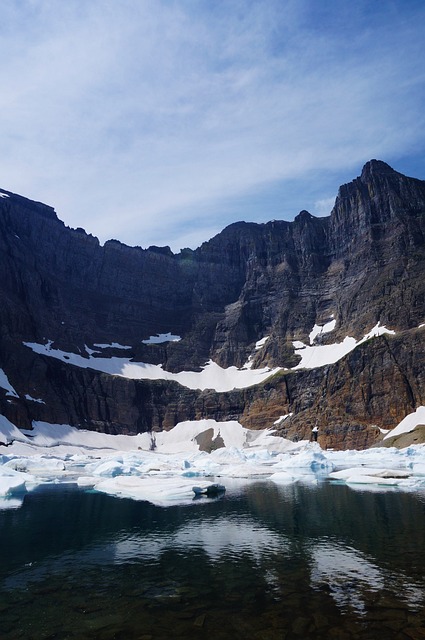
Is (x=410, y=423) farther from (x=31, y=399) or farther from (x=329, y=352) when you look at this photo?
(x=31, y=399)

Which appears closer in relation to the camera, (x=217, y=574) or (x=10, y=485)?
(x=217, y=574)

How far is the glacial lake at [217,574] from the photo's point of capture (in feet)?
55.5

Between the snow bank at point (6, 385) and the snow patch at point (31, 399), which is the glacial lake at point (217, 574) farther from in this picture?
the snow patch at point (31, 399)

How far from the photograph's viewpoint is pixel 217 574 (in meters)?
23.3

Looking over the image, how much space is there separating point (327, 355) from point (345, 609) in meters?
172

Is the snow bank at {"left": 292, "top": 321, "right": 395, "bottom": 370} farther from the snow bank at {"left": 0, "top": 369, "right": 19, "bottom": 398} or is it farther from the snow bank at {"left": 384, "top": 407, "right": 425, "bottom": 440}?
the snow bank at {"left": 0, "top": 369, "right": 19, "bottom": 398}

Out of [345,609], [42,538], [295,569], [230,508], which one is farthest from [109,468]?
[345,609]

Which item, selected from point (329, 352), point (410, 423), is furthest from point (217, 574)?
point (329, 352)

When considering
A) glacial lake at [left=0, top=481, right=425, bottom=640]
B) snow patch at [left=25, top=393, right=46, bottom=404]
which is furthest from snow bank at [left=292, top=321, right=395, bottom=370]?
glacial lake at [left=0, top=481, right=425, bottom=640]

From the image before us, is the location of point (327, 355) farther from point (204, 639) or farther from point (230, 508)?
point (204, 639)

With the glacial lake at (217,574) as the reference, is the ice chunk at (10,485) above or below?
above

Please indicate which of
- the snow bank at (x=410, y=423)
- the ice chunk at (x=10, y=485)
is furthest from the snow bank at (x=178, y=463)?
the snow bank at (x=410, y=423)

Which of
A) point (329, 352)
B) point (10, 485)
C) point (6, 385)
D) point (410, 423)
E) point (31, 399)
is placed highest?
point (329, 352)

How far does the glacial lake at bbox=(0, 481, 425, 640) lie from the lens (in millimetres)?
16922
